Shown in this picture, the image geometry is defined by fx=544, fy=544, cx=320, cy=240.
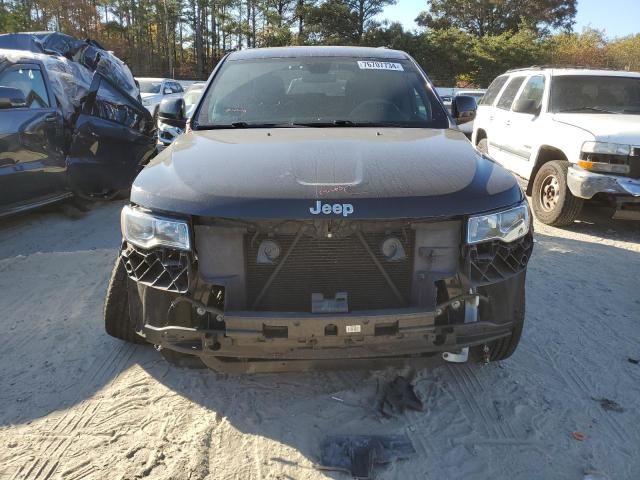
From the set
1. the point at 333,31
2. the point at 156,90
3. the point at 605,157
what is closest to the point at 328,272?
the point at 605,157

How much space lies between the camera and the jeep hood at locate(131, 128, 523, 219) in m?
2.27

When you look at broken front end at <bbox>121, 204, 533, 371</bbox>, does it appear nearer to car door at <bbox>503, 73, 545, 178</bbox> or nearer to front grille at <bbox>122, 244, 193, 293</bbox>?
front grille at <bbox>122, 244, 193, 293</bbox>

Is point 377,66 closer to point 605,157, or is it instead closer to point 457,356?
point 457,356

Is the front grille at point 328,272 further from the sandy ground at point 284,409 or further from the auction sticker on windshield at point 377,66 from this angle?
the auction sticker on windshield at point 377,66

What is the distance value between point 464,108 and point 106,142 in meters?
4.45

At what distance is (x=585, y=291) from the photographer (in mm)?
4445

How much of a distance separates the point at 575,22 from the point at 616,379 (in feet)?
177

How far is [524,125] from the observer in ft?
23.8

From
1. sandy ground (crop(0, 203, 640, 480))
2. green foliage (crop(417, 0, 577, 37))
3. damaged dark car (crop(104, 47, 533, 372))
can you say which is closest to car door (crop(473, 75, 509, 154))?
sandy ground (crop(0, 203, 640, 480))

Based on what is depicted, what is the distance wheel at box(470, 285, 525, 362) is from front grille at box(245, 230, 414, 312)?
643mm

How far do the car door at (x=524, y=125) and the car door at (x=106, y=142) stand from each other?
5.09 meters

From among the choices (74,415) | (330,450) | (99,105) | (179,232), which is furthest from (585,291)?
(99,105)

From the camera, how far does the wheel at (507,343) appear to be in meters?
2.74

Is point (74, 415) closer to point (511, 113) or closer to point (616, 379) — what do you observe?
point (616, 379)
